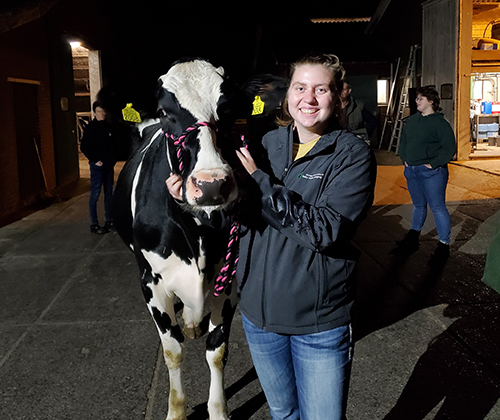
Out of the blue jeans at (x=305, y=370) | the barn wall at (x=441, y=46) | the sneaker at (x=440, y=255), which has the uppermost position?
the barn wall at (x=441, y=46)

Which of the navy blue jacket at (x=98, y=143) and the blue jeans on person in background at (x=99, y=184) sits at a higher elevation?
the navy blue jacket at (x=98, y=143)

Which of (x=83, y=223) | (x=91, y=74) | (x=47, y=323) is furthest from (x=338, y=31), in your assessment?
(x=47, y=323)

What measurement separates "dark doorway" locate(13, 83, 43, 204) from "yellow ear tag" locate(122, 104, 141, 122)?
675 cm

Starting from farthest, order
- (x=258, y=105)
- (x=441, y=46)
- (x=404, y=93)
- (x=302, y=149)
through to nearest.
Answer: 1. (x=404, y=93)
2. (x=441, y=46)
3. (x=258, y=105)
4. (x=302, y=149)

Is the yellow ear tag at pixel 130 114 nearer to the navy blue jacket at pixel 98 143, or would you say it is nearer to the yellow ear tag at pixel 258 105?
the yellow ear tag at pixel 258 105

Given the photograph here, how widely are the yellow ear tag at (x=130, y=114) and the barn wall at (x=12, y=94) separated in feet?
19.7

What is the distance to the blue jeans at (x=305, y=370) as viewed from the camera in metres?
1.72

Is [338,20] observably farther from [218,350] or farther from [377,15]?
[218,350]

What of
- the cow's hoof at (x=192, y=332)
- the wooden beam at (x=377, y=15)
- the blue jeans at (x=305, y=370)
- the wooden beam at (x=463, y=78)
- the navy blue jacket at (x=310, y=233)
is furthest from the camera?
the wooden beam at (x=377, y=15)

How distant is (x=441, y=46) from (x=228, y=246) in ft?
43.5

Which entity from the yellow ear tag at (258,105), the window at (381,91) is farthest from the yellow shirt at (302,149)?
the window at (381,91)

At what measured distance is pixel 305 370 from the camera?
1.76 meters

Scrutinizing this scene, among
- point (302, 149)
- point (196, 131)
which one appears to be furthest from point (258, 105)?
point (302, 149)

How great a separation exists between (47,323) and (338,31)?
17.9m
